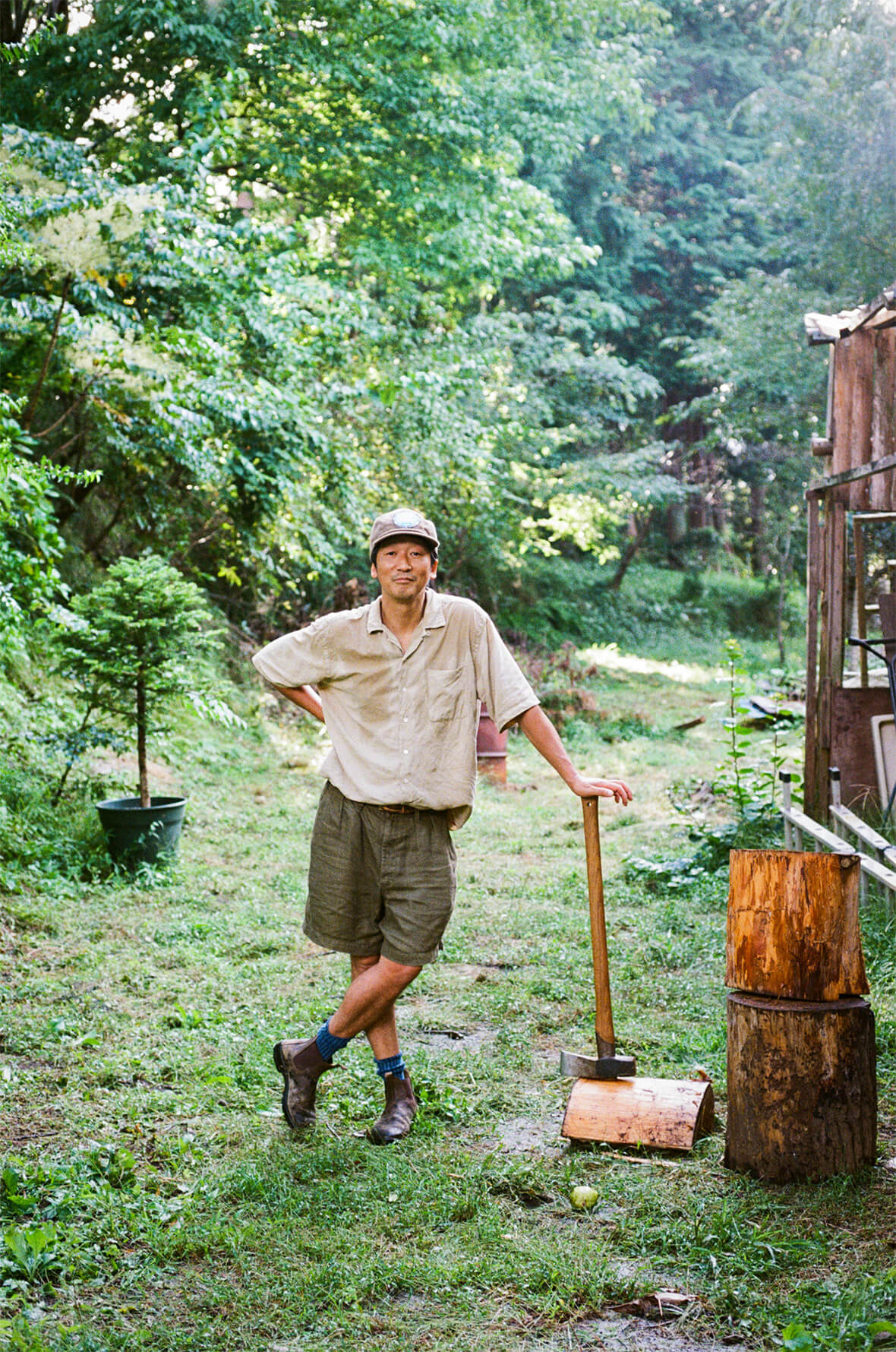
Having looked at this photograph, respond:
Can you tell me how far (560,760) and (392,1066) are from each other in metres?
1.23

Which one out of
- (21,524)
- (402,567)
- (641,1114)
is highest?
(21,524)

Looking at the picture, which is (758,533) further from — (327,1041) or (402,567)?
(327,1041)

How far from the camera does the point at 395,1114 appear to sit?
4023 mm

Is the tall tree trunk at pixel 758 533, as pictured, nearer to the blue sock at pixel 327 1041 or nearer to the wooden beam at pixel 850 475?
the wooden beam at pixel 850 475

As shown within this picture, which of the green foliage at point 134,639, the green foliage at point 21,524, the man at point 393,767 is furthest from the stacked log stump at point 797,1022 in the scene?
the green foliage at point 134,639

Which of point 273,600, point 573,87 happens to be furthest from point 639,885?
point 573,87

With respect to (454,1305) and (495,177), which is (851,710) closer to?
(454,1305)

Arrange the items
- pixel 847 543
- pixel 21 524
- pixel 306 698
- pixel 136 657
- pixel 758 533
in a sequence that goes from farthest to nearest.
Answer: pixel 758 533
pixel 21 524
pixel 136 657
pixel 847 543
pixel 306 698

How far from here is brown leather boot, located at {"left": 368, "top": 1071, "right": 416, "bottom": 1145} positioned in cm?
396

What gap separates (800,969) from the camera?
11.9 feet

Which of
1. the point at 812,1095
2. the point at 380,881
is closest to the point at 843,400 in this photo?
the point at 380,881

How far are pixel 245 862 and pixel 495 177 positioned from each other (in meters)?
9.76

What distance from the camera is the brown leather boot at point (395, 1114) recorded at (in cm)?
396

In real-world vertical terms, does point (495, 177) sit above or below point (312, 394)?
above
